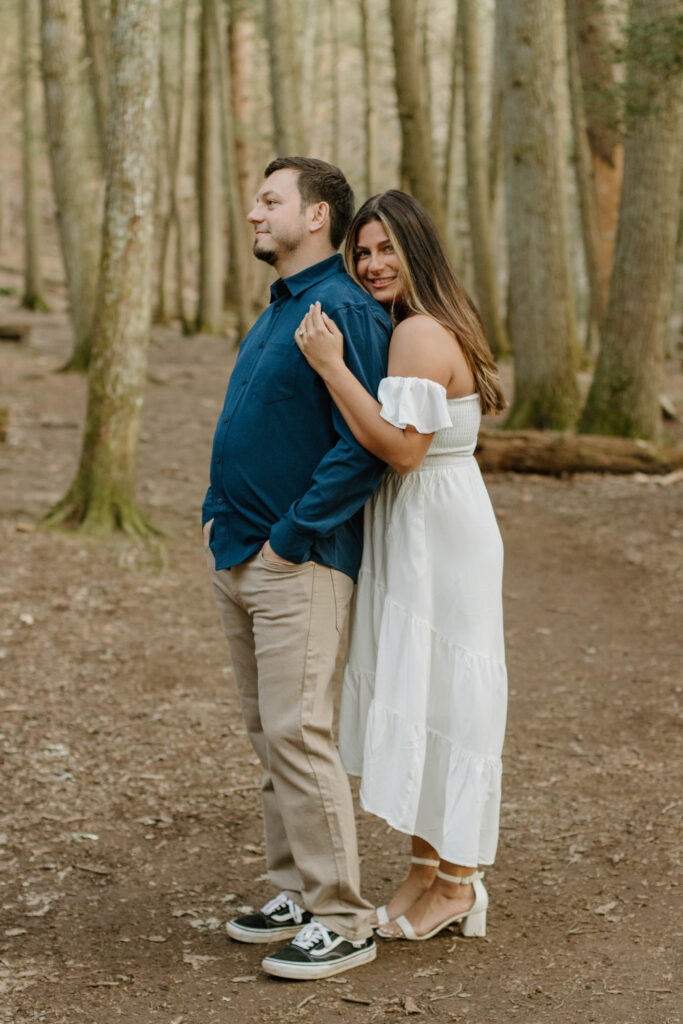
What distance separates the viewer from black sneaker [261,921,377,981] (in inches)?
124

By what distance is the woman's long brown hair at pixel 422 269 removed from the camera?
3045 millimetres

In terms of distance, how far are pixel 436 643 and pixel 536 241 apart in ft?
28.3

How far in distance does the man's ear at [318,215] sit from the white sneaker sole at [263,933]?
Answer: 224 centimetres

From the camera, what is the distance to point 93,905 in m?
3.75

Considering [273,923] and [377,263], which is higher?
[377,263]

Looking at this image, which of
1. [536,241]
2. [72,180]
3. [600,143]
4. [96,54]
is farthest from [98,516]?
[600,143]

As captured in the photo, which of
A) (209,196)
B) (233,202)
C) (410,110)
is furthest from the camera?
(209,196)

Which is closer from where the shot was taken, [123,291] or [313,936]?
[313,936]

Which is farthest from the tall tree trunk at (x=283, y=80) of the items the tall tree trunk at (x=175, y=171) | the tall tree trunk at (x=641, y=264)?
the tall tree trunk at (x=175, y=171)

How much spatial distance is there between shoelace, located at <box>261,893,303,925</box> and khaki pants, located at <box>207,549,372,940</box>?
8.1 inches

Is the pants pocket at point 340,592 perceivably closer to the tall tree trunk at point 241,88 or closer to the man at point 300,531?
the man at point 300,531

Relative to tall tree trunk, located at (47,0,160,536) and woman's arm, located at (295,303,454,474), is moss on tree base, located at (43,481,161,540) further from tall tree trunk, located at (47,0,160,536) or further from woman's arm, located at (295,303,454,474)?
woman's arm, located at (295,303,454,474)

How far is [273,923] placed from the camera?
3.46 meters

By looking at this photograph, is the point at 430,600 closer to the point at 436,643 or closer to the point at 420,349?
the point at 436,643
